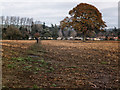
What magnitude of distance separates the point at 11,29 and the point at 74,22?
23.9m

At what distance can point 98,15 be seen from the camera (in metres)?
42.0

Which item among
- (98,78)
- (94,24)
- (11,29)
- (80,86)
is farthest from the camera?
(11,29)

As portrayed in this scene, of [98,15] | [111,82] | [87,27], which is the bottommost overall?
[111,82]

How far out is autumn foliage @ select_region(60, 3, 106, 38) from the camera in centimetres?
4044

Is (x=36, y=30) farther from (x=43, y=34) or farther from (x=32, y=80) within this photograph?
(x=32, y=80)

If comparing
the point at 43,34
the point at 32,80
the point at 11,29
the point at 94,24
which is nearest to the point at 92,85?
the point at 32,80

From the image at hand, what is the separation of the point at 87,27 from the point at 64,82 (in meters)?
36.6

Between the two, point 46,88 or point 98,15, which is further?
point 98,15

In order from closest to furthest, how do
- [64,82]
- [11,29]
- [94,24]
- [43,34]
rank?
[64,82]
[94,24]
[11,29]
[43,34]

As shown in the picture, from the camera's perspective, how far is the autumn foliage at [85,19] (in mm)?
40438

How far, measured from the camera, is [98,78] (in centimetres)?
680

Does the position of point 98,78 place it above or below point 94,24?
below

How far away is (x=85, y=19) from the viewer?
40.5m

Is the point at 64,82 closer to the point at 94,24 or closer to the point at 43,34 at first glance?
the point at 94,24
